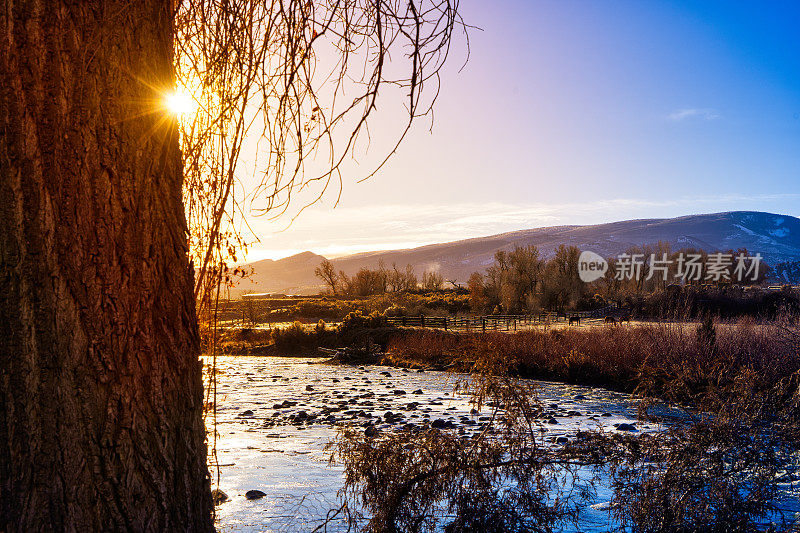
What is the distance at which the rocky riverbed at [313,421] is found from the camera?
6.05 metres

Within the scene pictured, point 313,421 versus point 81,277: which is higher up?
point 81,277

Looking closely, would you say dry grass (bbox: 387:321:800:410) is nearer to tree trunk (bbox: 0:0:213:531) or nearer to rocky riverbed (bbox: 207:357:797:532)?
rocky riverbed (bbox: 207:357:797:532)

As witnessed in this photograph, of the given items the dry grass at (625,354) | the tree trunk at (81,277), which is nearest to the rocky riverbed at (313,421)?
the tree trunk at (81,277)

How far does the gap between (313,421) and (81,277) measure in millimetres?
9374

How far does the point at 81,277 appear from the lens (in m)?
1.61

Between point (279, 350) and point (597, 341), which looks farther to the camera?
point (279, 350)

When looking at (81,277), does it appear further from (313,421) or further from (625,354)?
(625,354)

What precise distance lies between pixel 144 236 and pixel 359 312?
24.7 meters

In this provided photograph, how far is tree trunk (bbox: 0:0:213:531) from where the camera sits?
158 cm

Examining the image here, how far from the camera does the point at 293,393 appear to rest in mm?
14141

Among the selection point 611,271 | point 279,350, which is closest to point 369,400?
point 279,350

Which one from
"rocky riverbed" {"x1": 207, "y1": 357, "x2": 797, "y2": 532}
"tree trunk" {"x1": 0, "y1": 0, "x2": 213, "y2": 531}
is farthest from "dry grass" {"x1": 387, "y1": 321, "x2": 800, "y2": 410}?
"tree trunk" {"x1": 0, "y1": 0, "x2": 213, "y2": 531}

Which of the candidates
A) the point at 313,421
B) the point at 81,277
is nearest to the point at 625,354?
the point at 313,421

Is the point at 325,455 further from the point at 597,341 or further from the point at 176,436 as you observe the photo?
the point at 597,341
